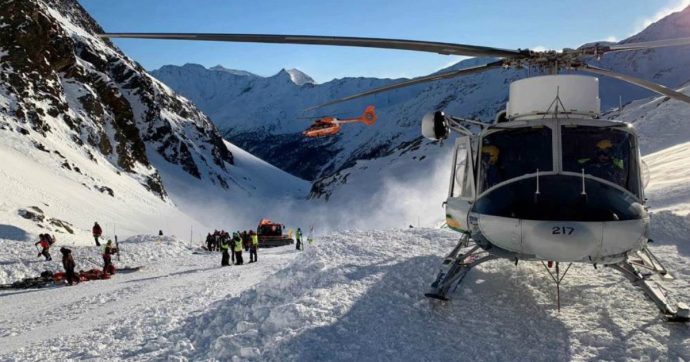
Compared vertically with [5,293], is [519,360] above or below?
above

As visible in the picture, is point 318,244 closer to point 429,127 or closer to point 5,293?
point 429,127

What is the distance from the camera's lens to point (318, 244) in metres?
12.0

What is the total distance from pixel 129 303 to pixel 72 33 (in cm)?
9561

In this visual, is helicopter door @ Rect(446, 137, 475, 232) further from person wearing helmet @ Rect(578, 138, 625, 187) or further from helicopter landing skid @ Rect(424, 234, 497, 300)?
person wearing helmet @ Rect(578, 138, 625, 187)

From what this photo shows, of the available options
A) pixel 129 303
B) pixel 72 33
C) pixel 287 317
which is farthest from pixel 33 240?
→ pixel 72 33

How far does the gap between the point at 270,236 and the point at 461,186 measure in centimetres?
3102

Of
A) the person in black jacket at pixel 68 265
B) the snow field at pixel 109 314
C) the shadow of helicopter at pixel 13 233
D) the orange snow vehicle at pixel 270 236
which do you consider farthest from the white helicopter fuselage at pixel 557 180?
the orange snow vehicle at pixel 270 236

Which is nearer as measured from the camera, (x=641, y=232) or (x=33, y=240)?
(x=641, y=232)

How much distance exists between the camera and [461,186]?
936 centimetres

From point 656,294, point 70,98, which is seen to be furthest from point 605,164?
point 70,98

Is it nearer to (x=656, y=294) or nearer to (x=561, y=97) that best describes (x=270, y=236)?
(x=561, y=97)

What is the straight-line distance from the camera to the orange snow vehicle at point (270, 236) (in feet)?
125

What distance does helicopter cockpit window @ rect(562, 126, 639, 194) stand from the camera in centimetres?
678

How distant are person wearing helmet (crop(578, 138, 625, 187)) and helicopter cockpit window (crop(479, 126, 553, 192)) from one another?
1.72 feet
